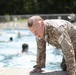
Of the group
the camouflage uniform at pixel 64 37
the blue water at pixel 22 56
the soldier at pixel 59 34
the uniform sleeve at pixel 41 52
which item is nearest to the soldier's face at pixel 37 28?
the soldier at pixel 59 34

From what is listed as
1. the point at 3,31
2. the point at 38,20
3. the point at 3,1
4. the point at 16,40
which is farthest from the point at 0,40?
the point at 38,20

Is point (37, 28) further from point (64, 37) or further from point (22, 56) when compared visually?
point (22, 56)

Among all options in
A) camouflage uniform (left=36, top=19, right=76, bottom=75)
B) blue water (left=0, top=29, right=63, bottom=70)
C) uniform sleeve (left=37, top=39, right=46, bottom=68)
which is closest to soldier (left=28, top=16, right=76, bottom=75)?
camouflage uniform (left=36, top=19, right=76, bottom=75)

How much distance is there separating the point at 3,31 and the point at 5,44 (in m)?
4.51

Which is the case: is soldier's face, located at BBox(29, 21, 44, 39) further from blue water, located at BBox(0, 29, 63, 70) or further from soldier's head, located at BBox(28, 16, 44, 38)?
blue water, located at BBox(0, 29, 63, 70)

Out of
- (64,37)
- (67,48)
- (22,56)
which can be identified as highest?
(64,37)

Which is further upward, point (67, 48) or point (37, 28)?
point (37, 28)

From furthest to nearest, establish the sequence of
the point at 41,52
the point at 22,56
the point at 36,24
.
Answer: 1. the point at 22,56
2. the point at 41,52
3. the point at 36,24

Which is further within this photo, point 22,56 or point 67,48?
point 22,56

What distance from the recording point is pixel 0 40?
1619 cm

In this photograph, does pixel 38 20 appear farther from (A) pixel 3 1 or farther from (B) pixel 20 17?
(A) pixel 3 1

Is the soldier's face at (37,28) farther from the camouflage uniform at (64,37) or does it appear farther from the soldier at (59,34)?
the camouflage uniform at (64,37)

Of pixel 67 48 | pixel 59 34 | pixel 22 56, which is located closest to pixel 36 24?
pixel 59 34

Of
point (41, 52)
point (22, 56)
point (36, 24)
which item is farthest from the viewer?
point (22, 56)
